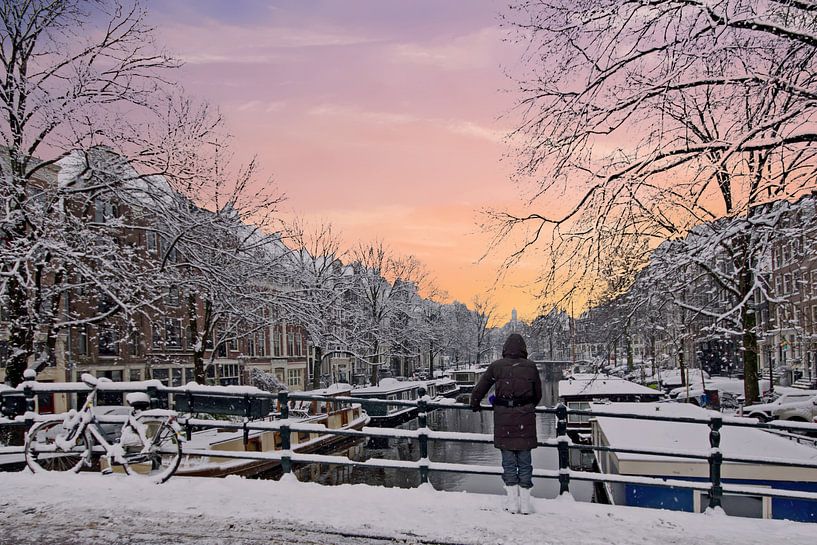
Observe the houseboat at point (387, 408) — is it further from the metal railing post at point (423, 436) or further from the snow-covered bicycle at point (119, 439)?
the metal railing post at point (423, 436)

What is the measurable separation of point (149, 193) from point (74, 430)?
8229 millimetres

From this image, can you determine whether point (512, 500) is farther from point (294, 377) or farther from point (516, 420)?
point (294, 377)

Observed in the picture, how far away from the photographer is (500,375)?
6.63 meters

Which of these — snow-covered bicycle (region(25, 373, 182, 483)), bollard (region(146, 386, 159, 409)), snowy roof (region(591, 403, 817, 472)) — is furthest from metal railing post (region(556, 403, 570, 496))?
bollard (region(146, 386, 159, 409))

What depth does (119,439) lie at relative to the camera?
807 centimetres

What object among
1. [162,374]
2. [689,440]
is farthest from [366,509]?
[162,374]

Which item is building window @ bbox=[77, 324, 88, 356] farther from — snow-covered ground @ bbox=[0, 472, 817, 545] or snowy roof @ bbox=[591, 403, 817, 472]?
snowy roof @ bbox=[591, 403, 817, 472]

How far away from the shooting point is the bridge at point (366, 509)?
5781mm

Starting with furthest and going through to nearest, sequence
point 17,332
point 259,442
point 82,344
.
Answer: point 82,344, point 259,442, point 17,332

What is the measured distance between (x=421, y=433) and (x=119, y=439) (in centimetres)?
410

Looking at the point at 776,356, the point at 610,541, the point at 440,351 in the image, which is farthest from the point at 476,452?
the point at 440,351

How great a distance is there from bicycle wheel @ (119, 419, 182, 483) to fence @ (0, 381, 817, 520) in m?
0.26

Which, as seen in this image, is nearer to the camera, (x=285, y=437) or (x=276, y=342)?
(x=285, y=437)

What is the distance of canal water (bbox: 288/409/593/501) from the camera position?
23000 millimetres
